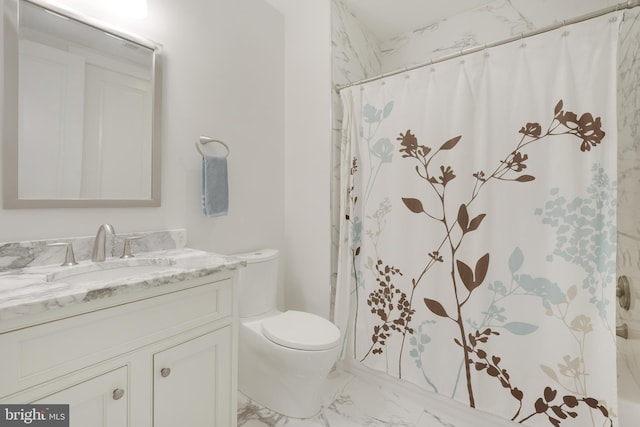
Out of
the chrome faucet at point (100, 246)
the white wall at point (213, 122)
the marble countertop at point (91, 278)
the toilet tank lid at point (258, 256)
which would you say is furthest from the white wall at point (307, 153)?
the chrome faucet at point (100, 246)

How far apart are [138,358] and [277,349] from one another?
2.20 ft

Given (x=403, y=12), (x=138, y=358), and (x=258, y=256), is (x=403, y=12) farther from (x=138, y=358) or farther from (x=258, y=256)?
(x=138, y=358)

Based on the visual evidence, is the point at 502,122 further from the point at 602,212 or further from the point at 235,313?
the point at 235,313

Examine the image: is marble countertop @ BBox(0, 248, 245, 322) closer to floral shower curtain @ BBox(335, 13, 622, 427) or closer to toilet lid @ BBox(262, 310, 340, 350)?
toilet lid @ BBox(262, 310, 340, 350)

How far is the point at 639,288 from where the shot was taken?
140 cm

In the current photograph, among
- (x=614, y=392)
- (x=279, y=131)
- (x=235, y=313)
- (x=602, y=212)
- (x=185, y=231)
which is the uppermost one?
(x=279, y=131)

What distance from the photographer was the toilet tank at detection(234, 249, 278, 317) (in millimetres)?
1650

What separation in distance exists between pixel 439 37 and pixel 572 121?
1408 mm

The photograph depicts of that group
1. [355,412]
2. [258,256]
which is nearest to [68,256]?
[258,256]

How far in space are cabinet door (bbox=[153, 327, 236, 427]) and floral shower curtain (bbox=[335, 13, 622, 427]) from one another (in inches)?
35.5

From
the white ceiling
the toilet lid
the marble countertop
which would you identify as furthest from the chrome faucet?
the white ceiling

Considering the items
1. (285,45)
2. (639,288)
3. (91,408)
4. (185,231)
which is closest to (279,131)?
(285,45)

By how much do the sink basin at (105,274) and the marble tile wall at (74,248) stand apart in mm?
129

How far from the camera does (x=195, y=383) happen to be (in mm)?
1082
